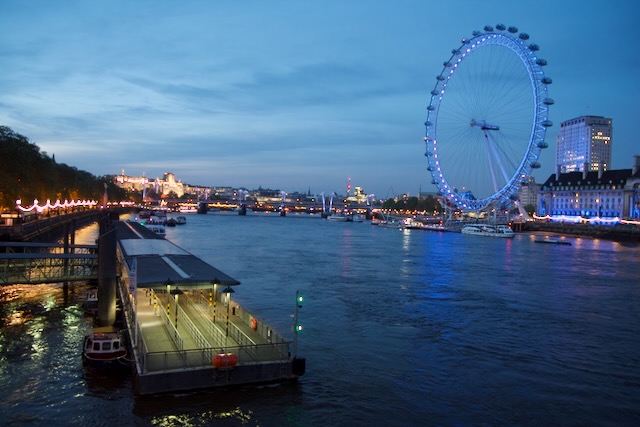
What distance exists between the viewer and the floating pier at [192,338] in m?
14.9

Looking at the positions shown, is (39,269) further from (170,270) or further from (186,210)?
(186,210)

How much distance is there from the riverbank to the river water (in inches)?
2565

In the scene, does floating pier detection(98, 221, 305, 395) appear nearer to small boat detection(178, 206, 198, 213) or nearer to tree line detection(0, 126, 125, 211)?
tree line detection(0, 126, 125, 211)

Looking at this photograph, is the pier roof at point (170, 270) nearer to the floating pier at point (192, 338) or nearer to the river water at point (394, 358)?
the floating pier at point (192, 338)

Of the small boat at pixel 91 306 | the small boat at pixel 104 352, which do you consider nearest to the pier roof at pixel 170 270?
the small boat at pixel 104 352

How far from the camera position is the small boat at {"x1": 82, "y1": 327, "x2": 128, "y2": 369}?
677 inches

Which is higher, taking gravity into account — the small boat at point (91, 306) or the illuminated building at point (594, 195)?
the illuminated building at point (594, 195)

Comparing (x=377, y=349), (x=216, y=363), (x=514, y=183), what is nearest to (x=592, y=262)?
(x=514, y=183)

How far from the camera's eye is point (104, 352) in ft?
56.9

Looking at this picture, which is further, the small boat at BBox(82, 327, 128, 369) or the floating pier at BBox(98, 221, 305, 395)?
the small boat at BBox(82, 327, 128, 369)

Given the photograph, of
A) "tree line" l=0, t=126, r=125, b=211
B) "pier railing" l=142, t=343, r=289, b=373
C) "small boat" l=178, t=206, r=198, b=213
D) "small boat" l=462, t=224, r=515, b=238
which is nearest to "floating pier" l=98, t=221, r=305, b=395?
"pier railing" l=142, t=343, r=289, b=373

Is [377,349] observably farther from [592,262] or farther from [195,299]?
[592,262]

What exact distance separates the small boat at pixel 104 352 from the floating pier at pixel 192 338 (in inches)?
22.1

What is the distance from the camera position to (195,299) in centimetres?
2198
